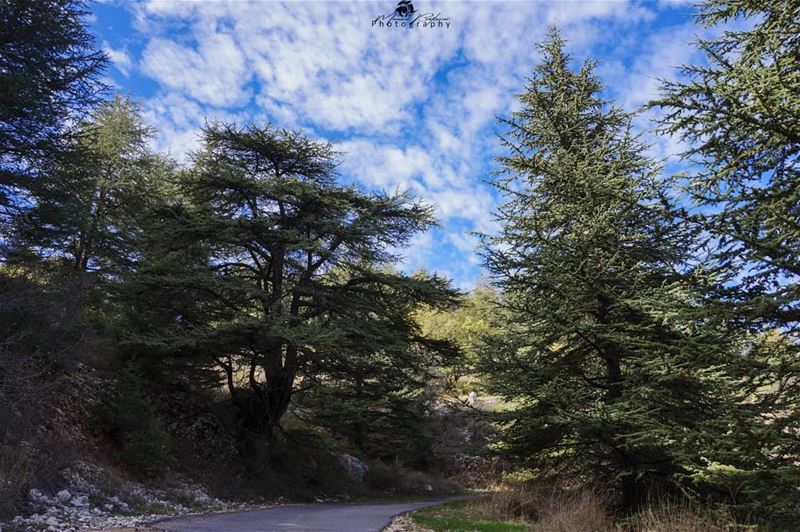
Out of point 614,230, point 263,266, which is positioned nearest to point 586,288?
point 614,230

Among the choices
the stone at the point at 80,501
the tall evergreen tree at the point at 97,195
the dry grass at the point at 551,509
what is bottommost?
the dry grass at the point at 551,509

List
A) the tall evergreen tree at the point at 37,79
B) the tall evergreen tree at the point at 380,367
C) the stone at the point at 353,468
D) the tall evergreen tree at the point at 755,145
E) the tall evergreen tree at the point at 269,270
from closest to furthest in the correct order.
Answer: the tall evergreen tree at the point at 755,145 < the tall evergreen tree at the point at 37,79 < the tall evergreen tree at the point at 269,270 < the tall evergreen tree at the point at 380,367 < the stone at the point at 353,468

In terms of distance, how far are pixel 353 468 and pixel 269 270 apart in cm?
1100

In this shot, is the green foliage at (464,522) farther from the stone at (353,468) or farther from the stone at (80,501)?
the stone at (353,468)

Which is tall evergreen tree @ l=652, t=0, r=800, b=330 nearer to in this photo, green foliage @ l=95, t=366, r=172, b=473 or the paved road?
the paved road

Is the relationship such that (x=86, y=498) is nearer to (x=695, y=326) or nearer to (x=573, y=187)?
(x=695, y=326)

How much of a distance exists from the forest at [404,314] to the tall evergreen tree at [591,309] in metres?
0.07

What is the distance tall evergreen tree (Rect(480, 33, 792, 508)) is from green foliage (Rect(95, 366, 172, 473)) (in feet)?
29.8

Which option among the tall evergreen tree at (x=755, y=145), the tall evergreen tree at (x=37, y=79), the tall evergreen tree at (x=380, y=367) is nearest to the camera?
the tall evergreen tree at (x=755, y=145)

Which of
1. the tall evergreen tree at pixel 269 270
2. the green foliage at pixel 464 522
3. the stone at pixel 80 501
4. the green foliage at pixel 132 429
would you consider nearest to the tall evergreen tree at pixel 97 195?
the tall evergreen tree at pixel 269 270

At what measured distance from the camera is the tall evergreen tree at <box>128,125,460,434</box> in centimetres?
1661

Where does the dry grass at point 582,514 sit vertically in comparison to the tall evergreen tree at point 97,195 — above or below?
below

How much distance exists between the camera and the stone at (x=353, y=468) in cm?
2355

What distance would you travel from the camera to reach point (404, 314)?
2041 centimetres
